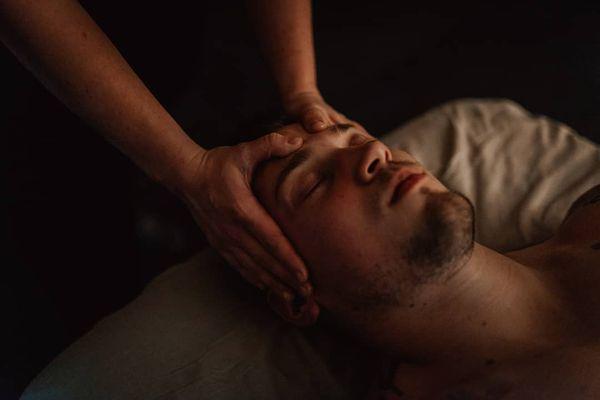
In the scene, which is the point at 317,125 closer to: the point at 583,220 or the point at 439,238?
the point at 439,238

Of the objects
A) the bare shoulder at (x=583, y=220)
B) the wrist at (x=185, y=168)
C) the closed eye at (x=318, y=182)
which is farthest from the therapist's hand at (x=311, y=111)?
the bare shoulder at (x=583, y=220)

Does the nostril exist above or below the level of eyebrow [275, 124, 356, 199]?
below

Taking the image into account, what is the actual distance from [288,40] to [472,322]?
2.63 feet

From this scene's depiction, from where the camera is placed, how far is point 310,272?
1.15 metres

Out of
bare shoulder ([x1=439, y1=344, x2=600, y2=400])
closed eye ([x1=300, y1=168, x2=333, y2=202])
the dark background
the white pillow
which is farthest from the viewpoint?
the white pillow

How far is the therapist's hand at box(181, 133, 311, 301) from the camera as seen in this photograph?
1.12 metres

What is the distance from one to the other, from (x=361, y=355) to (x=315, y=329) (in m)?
0.12

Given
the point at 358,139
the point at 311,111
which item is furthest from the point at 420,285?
the point at 311,111

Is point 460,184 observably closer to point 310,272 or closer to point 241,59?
point 310,272

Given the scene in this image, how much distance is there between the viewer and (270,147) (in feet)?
3.72

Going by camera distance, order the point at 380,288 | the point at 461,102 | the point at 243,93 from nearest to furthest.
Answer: the point at 380,288 < the point at 461,102 < the point at 243,93

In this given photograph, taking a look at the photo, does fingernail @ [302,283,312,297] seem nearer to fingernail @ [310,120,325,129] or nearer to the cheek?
the cheek

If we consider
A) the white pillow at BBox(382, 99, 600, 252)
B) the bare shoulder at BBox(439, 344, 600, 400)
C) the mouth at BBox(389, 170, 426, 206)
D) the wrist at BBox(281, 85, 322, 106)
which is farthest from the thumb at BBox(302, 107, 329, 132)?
the bare shoulder at BBox(439, 344, 600, 400)

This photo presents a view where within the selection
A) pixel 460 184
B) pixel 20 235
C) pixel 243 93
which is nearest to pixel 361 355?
pixel 460 184
